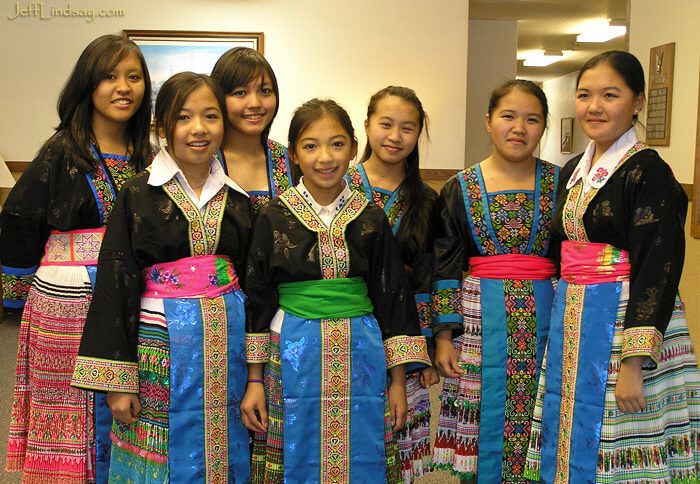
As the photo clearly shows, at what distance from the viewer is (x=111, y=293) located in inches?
64.4

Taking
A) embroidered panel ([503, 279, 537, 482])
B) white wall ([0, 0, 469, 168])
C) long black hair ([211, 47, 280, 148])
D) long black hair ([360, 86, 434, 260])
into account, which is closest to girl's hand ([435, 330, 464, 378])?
embroidered panel ([503, 279, 537, 482])

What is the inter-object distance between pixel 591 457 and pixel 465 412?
393 mm

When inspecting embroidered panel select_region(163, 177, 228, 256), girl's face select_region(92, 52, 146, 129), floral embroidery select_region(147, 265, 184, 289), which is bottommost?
floral embroidery select_region(147, 265, 184, 289)

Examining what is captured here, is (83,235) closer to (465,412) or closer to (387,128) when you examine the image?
(387,128)

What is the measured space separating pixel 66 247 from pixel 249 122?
64 cm

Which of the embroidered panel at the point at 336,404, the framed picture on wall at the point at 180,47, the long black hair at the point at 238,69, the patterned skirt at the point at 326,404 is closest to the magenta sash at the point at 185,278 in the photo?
the patterned skirt at the point at 326,404

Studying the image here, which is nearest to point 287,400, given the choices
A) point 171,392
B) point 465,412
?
point 171,392

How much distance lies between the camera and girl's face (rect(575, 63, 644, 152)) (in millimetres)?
1786

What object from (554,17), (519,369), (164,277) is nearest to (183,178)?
(164,277)

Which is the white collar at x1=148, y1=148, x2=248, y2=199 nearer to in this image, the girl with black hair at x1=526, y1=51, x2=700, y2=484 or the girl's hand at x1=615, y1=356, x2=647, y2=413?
the girl with black hair at x1=526, y1=51, x2=700, y2=484

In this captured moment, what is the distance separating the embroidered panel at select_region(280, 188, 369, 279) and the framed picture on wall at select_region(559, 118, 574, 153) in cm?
1161

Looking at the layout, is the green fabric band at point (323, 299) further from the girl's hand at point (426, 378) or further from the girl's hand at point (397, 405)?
the girl's hand at point (426, 378)

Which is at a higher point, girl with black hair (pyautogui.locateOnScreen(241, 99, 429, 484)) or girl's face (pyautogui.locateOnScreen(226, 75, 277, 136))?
girl's face (pyautogui.locateOnScreen(226, 75, 277, 136))

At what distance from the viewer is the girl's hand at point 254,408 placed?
170cm
